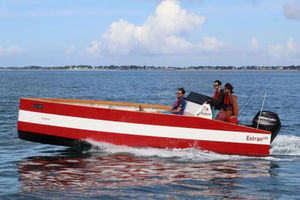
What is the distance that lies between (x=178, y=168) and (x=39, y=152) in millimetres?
4364

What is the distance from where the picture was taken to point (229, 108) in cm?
1188

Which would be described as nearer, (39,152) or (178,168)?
(178,168)

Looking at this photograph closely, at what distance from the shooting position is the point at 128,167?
10500 millimetres

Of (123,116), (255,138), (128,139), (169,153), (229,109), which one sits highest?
(229,109)

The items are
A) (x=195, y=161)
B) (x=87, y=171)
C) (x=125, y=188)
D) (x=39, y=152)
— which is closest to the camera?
(x=125, y=188)

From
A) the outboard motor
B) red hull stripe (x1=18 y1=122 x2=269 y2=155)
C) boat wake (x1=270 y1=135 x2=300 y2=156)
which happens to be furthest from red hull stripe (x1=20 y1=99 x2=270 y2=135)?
boat wake (x1=270 y1=135 x2=300 y2=156)

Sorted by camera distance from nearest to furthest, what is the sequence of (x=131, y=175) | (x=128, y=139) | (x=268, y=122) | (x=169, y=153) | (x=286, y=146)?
(x=131, y=175)
(x=128, y=139)
(x=169, y=153)
(x=268, y=122)
(x=286, y=146)

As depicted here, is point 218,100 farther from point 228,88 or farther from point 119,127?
point 119,127

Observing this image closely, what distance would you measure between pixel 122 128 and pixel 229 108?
3.07 m

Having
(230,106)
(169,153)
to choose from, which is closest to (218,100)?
(230,106)

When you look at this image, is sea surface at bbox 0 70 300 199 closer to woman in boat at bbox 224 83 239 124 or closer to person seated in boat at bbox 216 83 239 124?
person seated in boat at bbox 216 83 239 124

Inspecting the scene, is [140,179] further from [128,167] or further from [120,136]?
[120,136]

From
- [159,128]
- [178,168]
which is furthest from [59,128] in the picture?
[178,168]

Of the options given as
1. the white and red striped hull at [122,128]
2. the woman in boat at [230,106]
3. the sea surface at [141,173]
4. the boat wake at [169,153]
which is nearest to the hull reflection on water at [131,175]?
the sea surface at [141,173]
